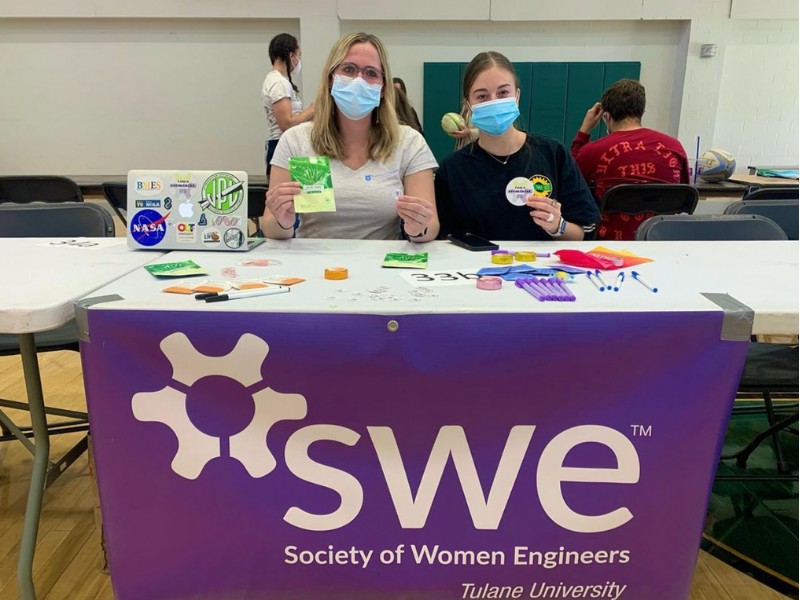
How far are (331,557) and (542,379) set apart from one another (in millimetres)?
555

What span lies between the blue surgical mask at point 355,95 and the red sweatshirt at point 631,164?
156 centimetres

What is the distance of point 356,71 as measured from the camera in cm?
172

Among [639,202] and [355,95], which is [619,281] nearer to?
[355,95]

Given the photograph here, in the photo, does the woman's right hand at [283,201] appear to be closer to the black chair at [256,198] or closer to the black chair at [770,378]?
the black chair at [770,378]

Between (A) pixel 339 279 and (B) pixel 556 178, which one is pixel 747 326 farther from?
(B) pixel 556 178

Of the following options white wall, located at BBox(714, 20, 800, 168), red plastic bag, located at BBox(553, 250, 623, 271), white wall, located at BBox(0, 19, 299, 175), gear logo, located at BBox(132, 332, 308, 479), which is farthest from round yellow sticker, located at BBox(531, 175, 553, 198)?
white wall, located at BBox(714, 20, 800, 168)

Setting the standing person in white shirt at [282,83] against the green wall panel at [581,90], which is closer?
the standing person in white shirt at [282,83]

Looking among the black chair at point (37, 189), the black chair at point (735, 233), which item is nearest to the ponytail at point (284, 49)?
the black chair at point (37, 189)

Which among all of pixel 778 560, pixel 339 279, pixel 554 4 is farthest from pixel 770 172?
pixel 339 279

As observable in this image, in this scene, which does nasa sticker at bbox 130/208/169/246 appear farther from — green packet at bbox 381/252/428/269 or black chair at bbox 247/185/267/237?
black chair at bbox 247/185/267/237

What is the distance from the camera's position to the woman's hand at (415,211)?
1525mm

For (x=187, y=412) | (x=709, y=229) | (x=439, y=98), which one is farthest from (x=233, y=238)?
(x=439, y=98)

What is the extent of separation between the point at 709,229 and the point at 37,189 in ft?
11.4

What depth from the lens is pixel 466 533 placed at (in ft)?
3.64
